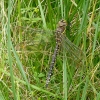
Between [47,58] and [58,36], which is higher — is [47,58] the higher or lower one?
the lower one

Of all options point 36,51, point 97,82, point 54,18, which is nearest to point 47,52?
point 36,51

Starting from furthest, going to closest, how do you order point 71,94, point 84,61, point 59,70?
point 59,70
point 71,94
point 84,61

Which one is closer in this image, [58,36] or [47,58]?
[58,36]

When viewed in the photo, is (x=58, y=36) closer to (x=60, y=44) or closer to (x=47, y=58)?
(x=60, y=44)

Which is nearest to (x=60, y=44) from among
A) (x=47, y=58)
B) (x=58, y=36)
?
(x=58, y=36)

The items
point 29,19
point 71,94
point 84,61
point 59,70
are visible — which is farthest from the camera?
point 29,19

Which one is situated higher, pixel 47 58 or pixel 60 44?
pixel 60 44

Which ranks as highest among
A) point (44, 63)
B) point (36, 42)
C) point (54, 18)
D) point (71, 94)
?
point (54, 18)

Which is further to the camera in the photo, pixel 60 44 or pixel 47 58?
pixel 47 58

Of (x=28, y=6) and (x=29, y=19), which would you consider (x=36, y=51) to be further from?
(x=28, y=6)

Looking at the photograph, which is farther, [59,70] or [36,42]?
[59,70]

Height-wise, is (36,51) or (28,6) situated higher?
(28,6)
